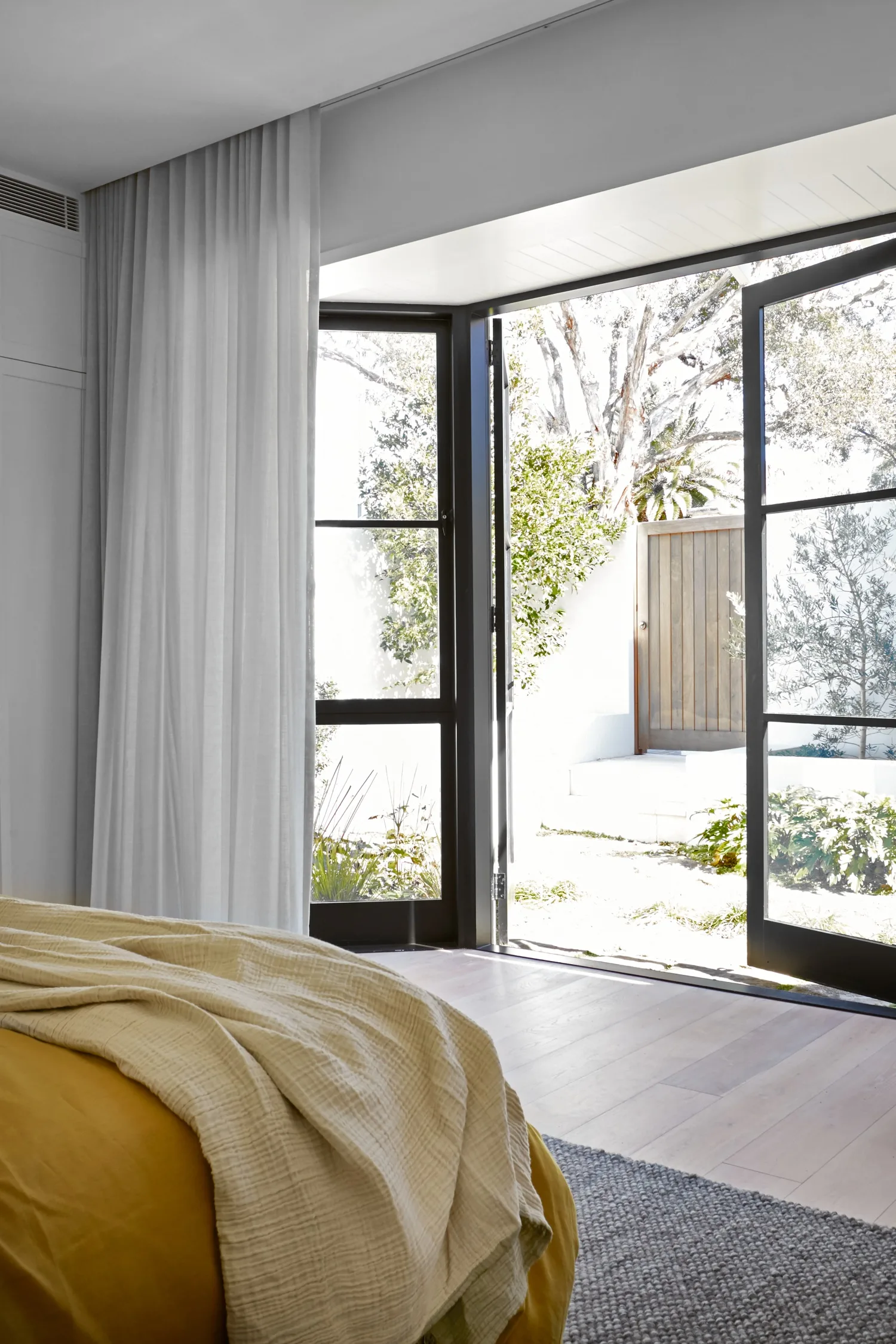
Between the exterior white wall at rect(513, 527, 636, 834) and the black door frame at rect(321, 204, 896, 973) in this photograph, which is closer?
the black door frame at rect(321, 204, 896, 973)

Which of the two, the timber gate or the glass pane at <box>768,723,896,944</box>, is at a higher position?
the timber gate

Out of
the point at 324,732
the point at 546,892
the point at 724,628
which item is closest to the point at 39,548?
the point at 324,732

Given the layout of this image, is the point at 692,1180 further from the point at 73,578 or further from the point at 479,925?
the point at 73,578

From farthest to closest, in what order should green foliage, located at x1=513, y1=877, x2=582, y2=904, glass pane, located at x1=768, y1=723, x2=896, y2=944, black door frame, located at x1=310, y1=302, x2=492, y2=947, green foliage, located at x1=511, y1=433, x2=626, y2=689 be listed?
green foliage, located at x1=511, y1=433, x2=626, y2=689 < green foliage, located at x1=513, y1=877, x2=582, y2=904 < black door frame, located at x1=310, y1=302, x2=492, y2=947 < glass pane, located at x1=768, y1=723, x2=896, y2=944

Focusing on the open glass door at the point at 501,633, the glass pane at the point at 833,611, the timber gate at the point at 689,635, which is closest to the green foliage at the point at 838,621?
the glass pane at the point at 833,611

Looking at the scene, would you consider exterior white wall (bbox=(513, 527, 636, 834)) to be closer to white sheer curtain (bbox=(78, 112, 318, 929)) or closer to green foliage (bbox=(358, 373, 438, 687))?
green foliage (bbox=(358, 373, 438, 687))

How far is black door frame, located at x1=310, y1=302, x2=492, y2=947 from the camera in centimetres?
452

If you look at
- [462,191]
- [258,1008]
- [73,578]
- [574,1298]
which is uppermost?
[462,191]

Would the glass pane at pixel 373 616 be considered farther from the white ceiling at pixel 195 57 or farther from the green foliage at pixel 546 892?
the green foliage at pixel 546 892

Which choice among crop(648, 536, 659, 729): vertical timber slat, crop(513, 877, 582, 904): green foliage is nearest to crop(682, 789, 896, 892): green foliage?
crop(513, 877, 582, 904): green foliage

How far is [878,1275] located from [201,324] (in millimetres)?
3476

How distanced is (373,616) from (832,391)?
1833 mm

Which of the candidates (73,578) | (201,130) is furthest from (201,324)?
(73,578)

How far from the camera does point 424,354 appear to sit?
15.0 ft
